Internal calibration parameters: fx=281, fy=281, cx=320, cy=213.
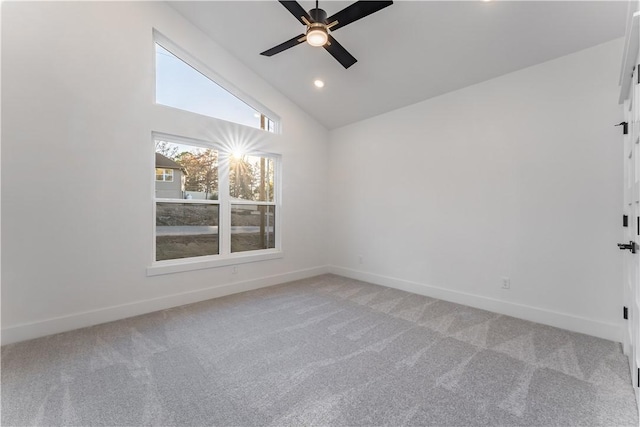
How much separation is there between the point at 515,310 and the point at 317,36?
3.47m

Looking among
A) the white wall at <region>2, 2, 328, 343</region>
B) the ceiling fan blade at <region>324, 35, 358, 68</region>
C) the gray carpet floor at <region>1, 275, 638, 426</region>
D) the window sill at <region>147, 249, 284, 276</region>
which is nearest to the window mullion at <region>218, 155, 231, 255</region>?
the window sill at <region>147, 249, 284, 276</region>

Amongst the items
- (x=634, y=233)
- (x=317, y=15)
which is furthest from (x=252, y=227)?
(x=634, y=233)

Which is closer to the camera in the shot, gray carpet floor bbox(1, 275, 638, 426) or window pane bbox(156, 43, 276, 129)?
gray carpet floor bbox(1, 275, 638, 426)

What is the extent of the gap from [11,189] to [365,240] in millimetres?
4219

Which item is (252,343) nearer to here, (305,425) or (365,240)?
(305,425)

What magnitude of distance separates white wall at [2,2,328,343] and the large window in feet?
0.72

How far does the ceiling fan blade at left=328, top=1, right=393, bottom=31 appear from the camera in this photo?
2131 mm

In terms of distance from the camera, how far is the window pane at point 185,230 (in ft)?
11.5

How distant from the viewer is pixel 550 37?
266cm

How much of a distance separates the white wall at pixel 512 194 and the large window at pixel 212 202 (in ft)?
5.69

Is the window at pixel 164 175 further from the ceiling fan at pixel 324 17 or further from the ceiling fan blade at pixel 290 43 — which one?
the ceiling fan at pixel 324 17

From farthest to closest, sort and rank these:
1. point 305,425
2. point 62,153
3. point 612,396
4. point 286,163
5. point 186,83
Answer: point 286,163 < point 186,83 < point 62,153 < point 612,396 < point 305,425

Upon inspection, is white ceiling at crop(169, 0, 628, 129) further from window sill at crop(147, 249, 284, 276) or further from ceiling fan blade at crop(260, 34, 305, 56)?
window sill at crop(147, 249, 284, 276)

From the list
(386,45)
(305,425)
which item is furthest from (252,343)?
(386,45)
